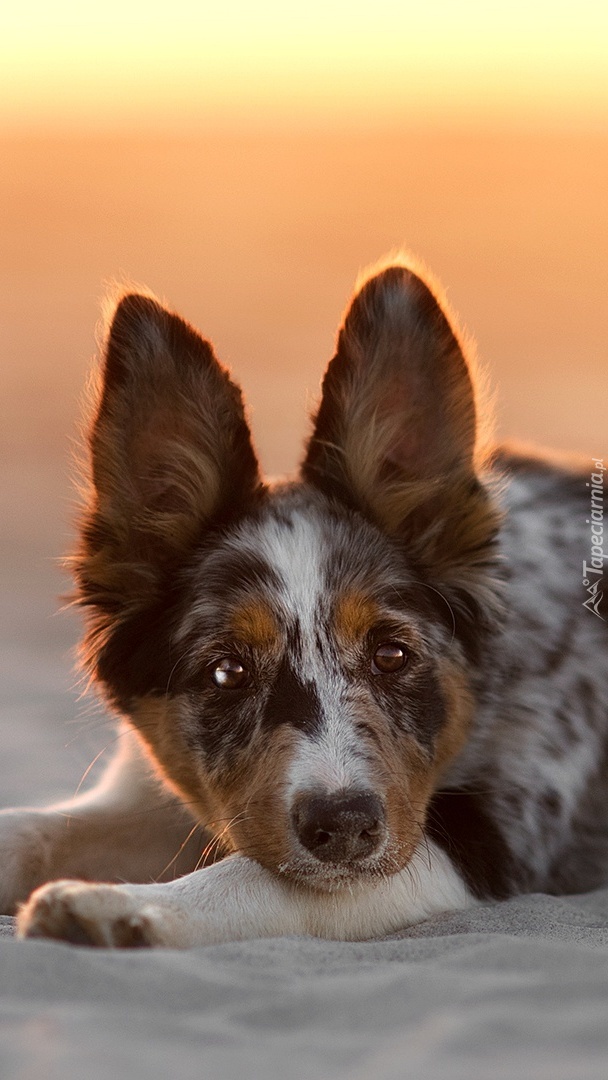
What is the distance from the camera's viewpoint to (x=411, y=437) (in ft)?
15.7

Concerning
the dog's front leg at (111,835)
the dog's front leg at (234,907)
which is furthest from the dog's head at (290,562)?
the dog's front leg at (111,835)

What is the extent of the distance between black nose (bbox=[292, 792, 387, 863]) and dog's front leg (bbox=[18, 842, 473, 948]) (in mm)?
222

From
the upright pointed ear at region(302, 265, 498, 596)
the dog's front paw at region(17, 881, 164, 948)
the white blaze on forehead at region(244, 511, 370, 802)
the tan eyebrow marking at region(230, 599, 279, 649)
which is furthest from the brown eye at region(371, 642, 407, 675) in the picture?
the dog's front paw at region(17, 881, 164, 948)

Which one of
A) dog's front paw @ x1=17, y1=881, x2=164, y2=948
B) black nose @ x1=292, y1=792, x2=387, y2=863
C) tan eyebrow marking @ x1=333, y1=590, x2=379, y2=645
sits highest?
tan eyebrow marking @ x1=333, y1=590, x2=379, y2=645

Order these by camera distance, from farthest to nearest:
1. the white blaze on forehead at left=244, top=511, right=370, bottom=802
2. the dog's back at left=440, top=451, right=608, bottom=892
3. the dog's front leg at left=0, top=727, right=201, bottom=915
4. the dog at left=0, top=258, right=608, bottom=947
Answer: the dog's front leg at left=0, top=727, right=201, bottom=915
the dog's back at left=440, top=451, right=608, bottom=892
the dog at left=0, top=258, right=608, bottom=947
the white blaze on forehead at left=244, top=511, right=370, bottom=802

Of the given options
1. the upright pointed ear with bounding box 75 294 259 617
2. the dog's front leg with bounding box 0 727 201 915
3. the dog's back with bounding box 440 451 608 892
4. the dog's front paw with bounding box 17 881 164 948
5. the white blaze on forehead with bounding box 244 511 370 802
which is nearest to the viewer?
the dog's front paw with bounding box 17 881 164 948

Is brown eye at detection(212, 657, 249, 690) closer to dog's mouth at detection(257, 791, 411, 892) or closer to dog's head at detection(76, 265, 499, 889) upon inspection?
dog's head at detection(76, 265, 499, 889)

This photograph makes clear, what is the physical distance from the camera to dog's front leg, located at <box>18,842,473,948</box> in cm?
358

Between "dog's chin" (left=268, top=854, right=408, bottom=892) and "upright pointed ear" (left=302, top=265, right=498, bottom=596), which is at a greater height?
"upright pointed ear" (left=302, top=265, right=498, bottom=596)

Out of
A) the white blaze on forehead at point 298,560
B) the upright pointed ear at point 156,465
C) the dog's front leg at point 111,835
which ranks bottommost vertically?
the dog's front leg at point 111,835

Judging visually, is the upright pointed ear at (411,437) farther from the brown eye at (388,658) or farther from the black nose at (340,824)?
the black nose at (340,824)

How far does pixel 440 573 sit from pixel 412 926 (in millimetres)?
1066

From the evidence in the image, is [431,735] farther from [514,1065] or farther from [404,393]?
[514,1065]

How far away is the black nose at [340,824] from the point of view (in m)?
3.83
